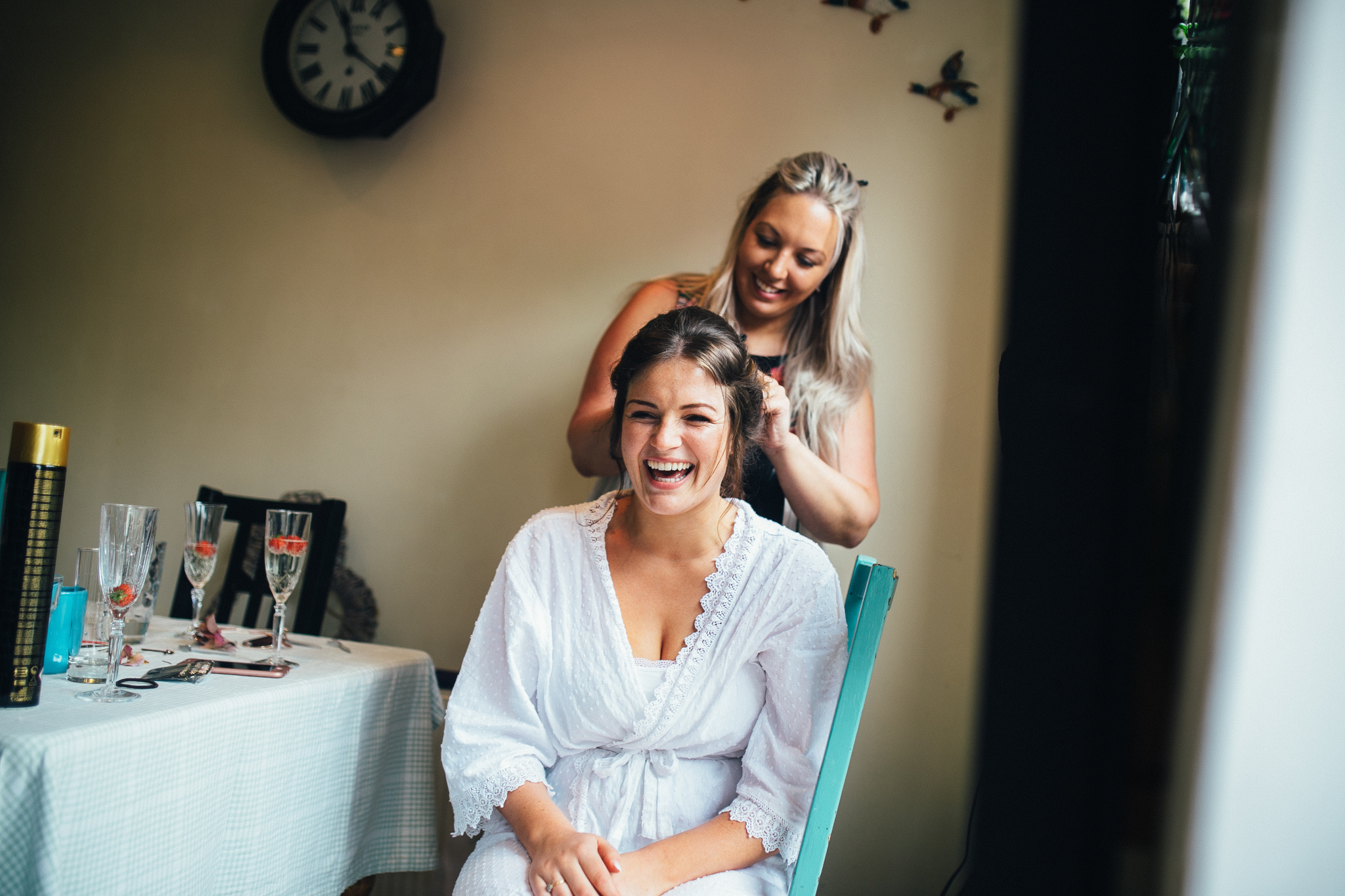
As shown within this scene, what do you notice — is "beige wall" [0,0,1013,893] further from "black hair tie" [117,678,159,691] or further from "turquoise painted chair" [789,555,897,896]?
"black hair tie" [117,678,159,691]

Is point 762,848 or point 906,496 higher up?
point 906,496

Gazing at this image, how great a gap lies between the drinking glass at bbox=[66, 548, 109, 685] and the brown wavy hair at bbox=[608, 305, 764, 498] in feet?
2.68

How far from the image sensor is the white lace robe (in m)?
1.16

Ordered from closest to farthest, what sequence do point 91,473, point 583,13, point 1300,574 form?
point 1300,574, point 583,13, point 91,473

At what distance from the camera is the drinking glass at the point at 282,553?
145 cm

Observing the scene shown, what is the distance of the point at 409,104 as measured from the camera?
2.28 metres

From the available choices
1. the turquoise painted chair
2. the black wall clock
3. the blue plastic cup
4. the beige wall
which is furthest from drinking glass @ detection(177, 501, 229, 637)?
the black wall clock

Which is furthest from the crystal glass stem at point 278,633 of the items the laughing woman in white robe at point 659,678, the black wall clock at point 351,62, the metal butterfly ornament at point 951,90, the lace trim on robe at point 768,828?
the metal butterfly ornament at point 951,90

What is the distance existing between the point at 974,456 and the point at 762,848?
1095 mm

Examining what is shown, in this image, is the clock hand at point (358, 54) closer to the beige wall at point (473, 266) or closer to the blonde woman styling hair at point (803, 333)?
the beige wall at point (473, 266)

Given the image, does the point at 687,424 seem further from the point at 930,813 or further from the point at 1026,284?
the point at 930,813

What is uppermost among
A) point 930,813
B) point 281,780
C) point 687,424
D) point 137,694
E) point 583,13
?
point 583,13

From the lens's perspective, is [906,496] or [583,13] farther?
[583,13]

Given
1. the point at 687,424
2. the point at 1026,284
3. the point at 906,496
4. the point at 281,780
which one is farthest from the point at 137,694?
the point at 906,496
